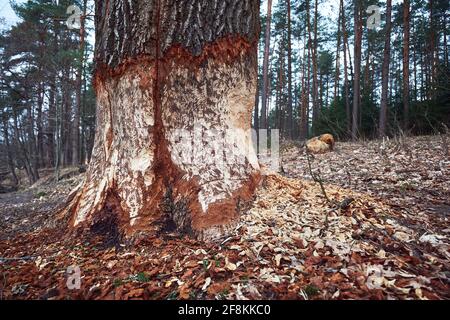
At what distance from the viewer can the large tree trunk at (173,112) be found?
206 centimetres

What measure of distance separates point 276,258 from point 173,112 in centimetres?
142

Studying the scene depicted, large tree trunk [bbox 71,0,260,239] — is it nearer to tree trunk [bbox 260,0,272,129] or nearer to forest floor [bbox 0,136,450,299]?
forest floor [bbox 0,136,450,299]

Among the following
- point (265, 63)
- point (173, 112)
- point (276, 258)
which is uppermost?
point (265, 63)

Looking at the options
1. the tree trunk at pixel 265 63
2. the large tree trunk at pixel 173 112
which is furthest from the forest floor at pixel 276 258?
the tree trunk at pixel 265 63

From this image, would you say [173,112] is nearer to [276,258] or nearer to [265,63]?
[276,258]

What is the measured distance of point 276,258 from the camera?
165 cm

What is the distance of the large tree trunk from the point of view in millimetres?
2064

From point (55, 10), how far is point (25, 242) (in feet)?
40.1

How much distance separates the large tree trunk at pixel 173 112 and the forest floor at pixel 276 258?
23cm

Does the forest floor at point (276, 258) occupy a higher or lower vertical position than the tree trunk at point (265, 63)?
lower

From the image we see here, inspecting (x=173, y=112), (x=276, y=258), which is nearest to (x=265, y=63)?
(x=173, y=112)

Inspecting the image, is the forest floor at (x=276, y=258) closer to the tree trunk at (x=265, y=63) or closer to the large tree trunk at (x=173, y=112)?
the large tree trunk at (x=173, y=112)

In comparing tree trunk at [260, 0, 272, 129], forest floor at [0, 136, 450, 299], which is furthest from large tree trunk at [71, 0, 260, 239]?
tree trunk at [260, 0, 272, 129]

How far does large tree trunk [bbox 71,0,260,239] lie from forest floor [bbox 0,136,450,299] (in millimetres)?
227
